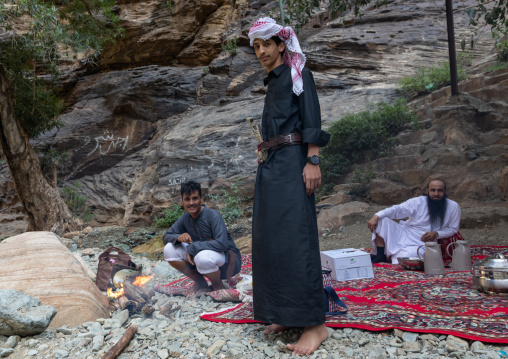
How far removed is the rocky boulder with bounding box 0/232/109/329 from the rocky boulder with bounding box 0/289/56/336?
225mm

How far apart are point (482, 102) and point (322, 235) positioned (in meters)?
4.10

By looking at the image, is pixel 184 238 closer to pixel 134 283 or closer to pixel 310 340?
pixel 134 283

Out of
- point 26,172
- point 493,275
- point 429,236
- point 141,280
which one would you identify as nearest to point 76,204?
point 26,172

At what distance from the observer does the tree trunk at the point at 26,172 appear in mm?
7730

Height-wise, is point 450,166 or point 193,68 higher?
point 193,68

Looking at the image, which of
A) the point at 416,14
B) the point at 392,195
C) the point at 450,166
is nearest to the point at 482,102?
the point at 450,166

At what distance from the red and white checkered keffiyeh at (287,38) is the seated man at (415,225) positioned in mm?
2563

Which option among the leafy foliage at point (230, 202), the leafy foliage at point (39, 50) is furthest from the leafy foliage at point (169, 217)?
the leafy foliage at point (39, 50)

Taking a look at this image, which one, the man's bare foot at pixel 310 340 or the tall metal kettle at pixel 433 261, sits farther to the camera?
the tall metal kettle at pixel 433 261

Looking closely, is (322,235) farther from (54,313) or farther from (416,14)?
(416,14)

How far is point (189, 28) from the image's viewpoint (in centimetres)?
1418

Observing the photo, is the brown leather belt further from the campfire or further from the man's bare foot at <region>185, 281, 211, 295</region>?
the man's bare foot at <region>185, 281, 211, 295</region>

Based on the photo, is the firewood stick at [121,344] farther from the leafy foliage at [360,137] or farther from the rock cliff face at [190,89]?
the rock cliff face at [190,89]

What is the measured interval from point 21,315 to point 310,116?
2257 mm
